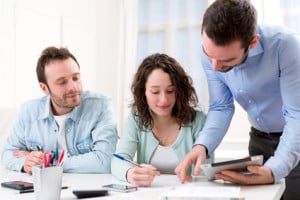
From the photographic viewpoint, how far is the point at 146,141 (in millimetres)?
1688

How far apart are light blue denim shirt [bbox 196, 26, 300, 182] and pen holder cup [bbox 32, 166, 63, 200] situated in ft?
1.94

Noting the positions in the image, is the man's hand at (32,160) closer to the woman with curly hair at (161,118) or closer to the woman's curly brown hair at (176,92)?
the woman with curly hair at (161,118)

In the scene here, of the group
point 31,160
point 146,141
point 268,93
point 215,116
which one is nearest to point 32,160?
point 31,160

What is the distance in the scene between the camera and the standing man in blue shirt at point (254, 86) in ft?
4.11

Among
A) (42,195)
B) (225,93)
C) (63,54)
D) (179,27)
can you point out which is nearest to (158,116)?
(225,93)

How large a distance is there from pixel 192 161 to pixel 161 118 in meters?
0.36

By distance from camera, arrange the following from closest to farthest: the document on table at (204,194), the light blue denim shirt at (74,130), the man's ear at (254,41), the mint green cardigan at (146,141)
Result: the document on table at (204,194)
the man's ear at (254,41)
the mint green cardigan at (146,141)
the light blue denim shirt at (74,130)

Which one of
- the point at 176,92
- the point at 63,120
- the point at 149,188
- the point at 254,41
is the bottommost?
the point at 149,188

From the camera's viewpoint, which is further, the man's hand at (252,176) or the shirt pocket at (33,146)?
the shirt pocket at (33,146)

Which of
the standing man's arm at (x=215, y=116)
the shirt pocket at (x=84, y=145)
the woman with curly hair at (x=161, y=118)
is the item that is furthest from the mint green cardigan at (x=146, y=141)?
the shirt pocket at (x=84, y=145)

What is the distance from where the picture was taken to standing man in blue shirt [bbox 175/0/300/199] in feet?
4.11

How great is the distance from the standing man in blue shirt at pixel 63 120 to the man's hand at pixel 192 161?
44 cm

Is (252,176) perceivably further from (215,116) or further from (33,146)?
(33,146)

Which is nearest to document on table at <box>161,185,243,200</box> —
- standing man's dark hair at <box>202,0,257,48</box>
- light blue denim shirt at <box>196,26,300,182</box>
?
light blue denim shirt at <box>196,26,300,182</box>
